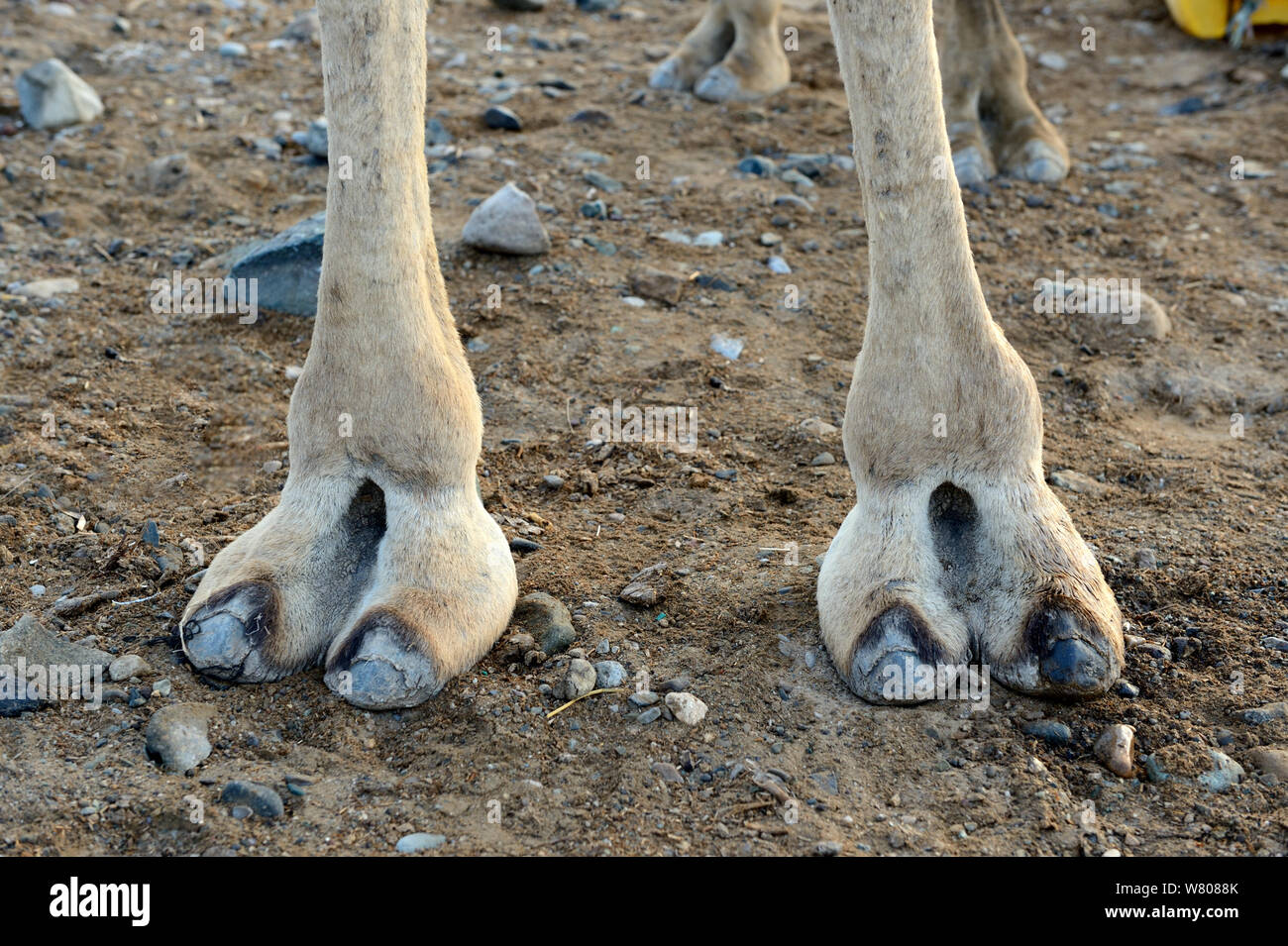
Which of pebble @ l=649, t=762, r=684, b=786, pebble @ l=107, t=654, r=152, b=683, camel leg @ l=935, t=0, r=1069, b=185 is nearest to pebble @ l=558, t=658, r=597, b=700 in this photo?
pebble @ l=649, t=762, r=684, b=786

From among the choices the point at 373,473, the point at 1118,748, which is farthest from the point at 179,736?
the point at 1118,748

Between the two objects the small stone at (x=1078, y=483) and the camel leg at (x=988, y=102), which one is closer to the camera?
the small stone at (x=1078, y=483)

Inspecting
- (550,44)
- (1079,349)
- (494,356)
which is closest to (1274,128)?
(1079,349)

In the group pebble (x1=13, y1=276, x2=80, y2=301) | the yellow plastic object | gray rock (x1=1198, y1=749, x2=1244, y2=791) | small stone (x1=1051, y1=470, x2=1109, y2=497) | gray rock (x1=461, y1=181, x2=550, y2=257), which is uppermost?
the yellow plastic object

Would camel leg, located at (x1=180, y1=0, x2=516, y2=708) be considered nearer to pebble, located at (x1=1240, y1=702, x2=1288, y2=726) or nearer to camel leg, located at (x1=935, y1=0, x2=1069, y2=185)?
pebble, located at (x1=1240, y1=702, x2=1288, y2=726)

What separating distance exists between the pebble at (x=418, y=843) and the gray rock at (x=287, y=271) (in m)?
2.80

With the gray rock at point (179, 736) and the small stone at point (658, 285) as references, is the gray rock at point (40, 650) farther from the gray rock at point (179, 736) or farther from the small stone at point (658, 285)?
the small stone at point (658, 285)

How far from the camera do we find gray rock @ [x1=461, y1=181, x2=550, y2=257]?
5.00 m

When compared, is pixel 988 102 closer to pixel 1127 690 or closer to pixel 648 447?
pixel 648 447

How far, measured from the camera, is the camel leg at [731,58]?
661cm

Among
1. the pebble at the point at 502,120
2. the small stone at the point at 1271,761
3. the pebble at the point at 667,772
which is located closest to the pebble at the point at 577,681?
the pebble at the point at 667,772

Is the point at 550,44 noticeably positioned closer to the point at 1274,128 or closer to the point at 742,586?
the point at 1274,128

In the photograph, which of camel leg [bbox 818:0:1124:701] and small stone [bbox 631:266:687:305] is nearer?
camel leg [bbox 818:0:1124:701]

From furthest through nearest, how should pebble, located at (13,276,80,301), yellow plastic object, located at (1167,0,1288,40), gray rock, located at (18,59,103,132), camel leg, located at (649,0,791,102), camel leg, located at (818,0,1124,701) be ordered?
yellow plastic object, located at (1167,0,1288,40), camel leg, located at (649,0,791,102), gray rock, located at (18,59,103,132), pebble, located at (13,276,80,301), camel leg, located at (818,0,1124,701)
